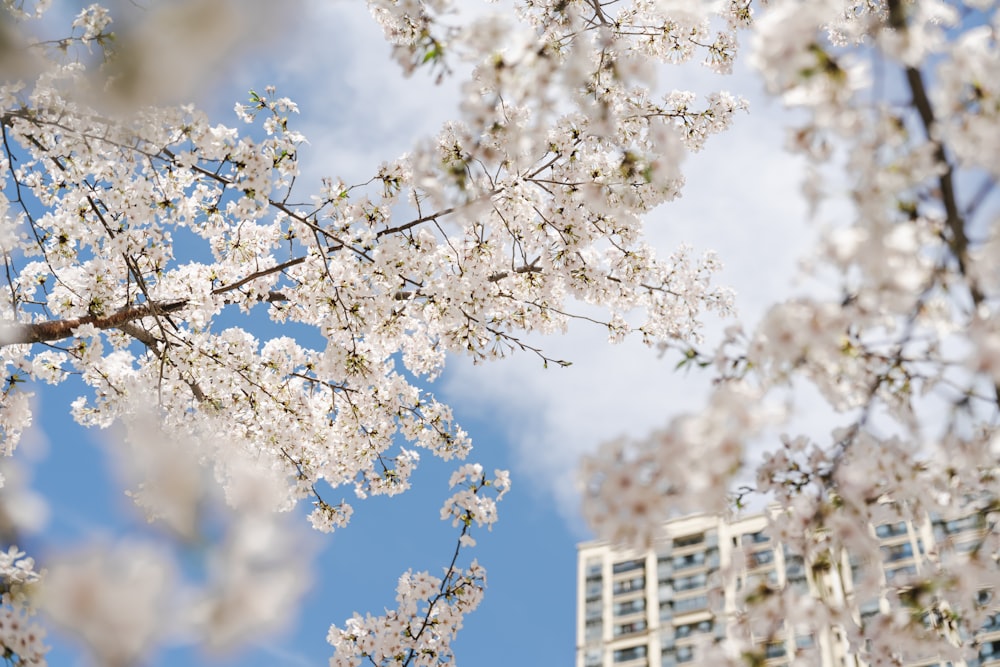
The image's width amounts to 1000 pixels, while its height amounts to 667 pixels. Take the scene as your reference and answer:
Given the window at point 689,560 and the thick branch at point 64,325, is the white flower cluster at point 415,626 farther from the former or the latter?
the window at point 689,560

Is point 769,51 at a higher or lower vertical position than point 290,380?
lower

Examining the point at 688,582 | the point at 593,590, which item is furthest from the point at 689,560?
the point at 593,590

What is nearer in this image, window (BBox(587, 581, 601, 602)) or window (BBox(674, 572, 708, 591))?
window (BBox(674, 572, 708, 591))

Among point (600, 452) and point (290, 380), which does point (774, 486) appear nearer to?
point (600, 452)

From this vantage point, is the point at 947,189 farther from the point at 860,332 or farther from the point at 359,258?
the point at 359,258

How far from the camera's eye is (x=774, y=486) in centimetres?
377

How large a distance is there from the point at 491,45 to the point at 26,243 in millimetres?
4720

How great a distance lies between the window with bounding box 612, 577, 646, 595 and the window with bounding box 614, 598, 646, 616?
0.91m

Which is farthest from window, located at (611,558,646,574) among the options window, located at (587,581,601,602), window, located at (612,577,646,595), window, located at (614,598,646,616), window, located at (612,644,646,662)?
window, located at (612,644,646,662)

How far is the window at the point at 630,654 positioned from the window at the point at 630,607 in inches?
119

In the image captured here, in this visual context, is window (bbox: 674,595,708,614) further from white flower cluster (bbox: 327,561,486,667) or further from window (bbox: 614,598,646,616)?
white flower cluster (bbox: 327,561,486,667)

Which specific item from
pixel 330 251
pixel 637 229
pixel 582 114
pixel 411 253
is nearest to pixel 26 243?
pixel 330 251

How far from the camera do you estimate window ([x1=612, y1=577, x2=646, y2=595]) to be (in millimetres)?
56978

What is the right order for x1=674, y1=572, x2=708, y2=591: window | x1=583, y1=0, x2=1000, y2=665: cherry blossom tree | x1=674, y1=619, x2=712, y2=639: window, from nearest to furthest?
x1=583, y1=0, x2=1000, y2=665: cherry blossom tree < x1=674, y1=619, x2=712, y2=639: window < x1=674, y1=572, x2=708, y2=591: window
